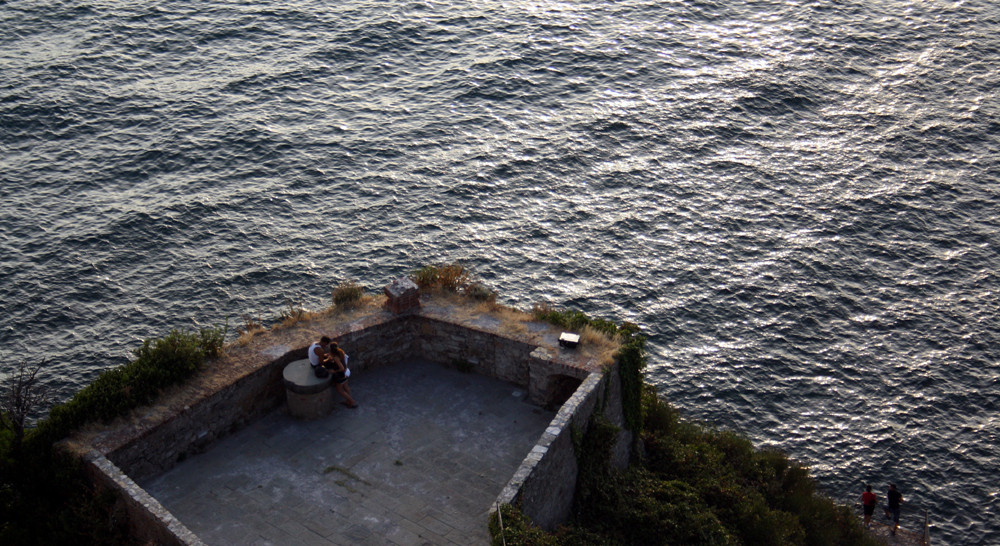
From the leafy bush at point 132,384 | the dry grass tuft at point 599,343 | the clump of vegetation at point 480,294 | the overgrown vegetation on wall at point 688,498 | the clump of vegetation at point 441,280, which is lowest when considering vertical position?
the overgrown vegetation on wall at point 688,498

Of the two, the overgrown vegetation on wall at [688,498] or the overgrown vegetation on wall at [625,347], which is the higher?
the overgrown vegetation on wall at [625,347]

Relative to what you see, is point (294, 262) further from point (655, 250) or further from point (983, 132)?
point (983, 132)

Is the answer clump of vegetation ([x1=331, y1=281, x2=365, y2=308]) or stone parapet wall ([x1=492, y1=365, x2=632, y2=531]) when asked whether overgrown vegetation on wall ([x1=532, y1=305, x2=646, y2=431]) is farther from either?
clump of vegetation ([x1=331, y1=281, x2=365, y2=308])

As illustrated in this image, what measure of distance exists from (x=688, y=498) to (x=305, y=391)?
9.45m

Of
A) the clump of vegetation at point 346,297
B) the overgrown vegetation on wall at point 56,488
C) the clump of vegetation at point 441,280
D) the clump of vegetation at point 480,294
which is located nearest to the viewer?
the overgrown vegetation on wall at point 56,488

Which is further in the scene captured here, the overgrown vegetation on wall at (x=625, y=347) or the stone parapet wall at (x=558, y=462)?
the overgrown vegetation on wall at (x=625, y=347)

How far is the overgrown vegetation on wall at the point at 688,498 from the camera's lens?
19.1 meters

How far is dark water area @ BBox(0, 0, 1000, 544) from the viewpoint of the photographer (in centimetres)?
3164

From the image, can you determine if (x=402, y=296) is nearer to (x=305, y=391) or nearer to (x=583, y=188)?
(x=305, y=391)

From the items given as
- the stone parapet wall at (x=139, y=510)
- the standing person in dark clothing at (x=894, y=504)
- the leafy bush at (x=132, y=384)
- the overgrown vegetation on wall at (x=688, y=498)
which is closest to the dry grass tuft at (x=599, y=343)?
the overgrown vegetation on wall at (x=688, y=498)

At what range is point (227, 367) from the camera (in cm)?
1888

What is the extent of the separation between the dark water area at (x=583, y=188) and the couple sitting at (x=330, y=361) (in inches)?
585

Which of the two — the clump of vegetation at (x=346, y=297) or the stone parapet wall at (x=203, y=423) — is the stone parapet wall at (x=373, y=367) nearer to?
the stone parapet wall at (x=203, y=423)

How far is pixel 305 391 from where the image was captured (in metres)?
18.7
